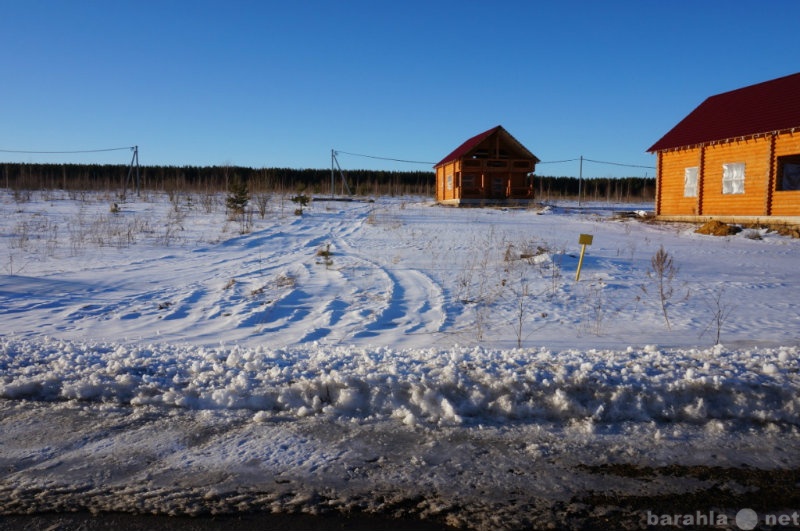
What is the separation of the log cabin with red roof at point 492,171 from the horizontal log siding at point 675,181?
1032 centimetres

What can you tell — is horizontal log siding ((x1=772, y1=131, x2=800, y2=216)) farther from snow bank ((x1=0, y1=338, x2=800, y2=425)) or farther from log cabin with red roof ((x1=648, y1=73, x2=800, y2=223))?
snow bank ((x1=0, y1=338, x2=800, y2=425))

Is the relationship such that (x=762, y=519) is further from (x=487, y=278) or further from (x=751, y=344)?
(x=487, y=278)

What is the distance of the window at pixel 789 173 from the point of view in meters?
17.4

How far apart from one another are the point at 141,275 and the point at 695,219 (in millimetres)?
19407

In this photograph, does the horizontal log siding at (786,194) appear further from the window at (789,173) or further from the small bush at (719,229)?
the small bush at (719,229)

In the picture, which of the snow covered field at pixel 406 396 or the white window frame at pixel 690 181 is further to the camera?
the white window frame at pixel 690 181

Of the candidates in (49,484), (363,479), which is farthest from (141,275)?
(363,479)

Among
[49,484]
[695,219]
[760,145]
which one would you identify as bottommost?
[49,484]

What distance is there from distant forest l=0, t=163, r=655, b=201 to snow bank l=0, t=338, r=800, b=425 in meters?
26.4

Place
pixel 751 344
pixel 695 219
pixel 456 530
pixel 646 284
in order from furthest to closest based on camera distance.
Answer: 1. pixel 695 219
2. pixel 646 284
3. pixel 751 344
4. pixel 456 530

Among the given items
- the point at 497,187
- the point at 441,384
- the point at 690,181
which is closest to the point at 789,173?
the point at 690,181

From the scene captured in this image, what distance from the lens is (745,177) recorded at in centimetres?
1838

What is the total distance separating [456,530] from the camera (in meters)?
2.49

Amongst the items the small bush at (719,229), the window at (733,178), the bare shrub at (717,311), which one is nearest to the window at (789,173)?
the window at (733,178)
